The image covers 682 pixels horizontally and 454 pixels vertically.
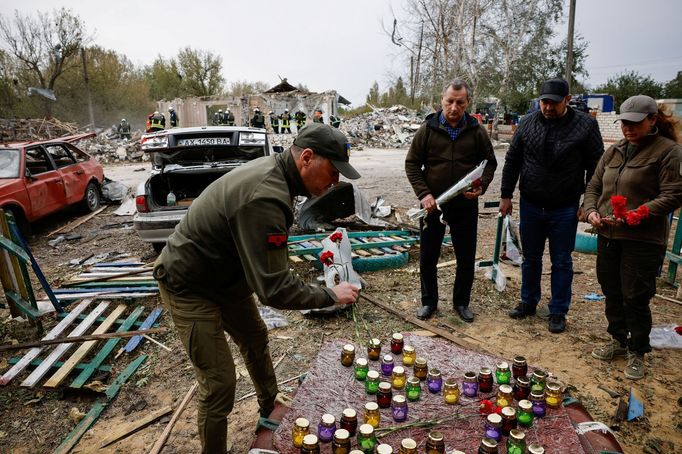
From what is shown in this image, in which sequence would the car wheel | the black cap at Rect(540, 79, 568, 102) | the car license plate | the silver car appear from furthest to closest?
the car wheel
the car license plate
the silver car
the black cap at Rect(540, 79, 568, 102)

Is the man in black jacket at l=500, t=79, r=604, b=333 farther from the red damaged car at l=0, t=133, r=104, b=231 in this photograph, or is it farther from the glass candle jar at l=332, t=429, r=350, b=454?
the red damaged car at l=0, t=133, r=104, b=231

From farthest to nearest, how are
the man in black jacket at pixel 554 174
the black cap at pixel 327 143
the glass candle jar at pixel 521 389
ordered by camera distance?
1. the man in black jacket at pixel 554 174
2. the glass candle jar at pixel 521 389
3. the black cap at pixel 327 143

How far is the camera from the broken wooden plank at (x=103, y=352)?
3.20 metres

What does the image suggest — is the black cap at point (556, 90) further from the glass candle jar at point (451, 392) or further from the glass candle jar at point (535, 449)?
the glass candle jar at point (535, 449)

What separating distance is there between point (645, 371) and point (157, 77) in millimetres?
45943

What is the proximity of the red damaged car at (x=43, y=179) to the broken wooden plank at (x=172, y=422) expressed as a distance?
5.32 m

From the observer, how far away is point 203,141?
5.65 metres

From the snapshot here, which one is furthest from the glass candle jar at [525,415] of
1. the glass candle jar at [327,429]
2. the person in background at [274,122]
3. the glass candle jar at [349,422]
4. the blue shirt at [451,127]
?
the person in background at [274,122]

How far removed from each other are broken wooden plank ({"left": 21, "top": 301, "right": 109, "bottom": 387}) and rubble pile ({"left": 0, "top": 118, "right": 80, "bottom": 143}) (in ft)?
70.9

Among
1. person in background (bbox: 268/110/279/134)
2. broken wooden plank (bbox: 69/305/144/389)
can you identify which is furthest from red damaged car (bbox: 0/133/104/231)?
person in background (bbox: 268/110/279/134)

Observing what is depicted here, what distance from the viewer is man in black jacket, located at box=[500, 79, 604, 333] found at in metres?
3.31

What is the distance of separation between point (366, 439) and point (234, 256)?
103 centimetres

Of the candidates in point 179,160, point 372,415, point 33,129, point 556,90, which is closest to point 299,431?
point 372,415

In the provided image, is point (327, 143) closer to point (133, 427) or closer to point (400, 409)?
point (400, 409)
